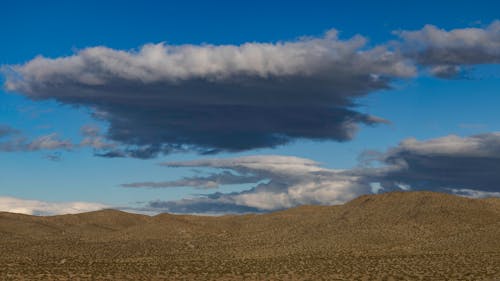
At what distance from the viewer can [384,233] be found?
307ft

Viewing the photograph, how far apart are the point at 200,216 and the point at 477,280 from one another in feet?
293

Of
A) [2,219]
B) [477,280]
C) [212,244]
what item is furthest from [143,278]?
[2,219]

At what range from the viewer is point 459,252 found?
77250mm

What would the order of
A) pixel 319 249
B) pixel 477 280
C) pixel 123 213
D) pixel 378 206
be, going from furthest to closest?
pixel 123 213 → pixel 378 206 → pixel 319 249 → pixel 477 280

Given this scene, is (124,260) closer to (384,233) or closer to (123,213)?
(384,233)

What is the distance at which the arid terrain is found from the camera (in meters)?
61.4

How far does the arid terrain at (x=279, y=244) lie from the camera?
61438 mm

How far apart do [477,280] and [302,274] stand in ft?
47.8

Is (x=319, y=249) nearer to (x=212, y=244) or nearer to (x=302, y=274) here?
(x=212, y=244)

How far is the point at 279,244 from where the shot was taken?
304ft

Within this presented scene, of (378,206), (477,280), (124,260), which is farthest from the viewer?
(378,206)

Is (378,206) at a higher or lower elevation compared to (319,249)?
higher

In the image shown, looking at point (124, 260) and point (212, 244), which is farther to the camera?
point (212, 244)

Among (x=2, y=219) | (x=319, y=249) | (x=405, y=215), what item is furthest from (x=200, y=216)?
(x=319, y=249)
